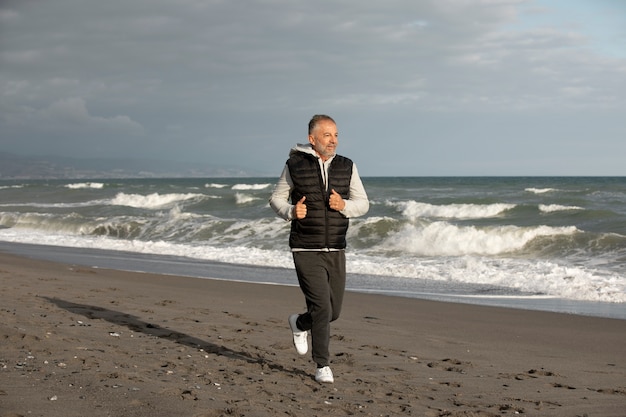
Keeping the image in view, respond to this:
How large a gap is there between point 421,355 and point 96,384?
2857 mm

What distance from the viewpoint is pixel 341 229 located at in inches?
187

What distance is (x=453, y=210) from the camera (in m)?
33.6

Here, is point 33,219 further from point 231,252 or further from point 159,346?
point 159,346

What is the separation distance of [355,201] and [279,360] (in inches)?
64.2

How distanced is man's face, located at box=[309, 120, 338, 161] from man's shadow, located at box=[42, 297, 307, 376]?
160cm

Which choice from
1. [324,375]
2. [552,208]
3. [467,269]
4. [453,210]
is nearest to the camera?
[324,375]

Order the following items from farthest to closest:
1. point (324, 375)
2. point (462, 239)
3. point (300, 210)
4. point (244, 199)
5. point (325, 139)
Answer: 1. point (244, 199)
2. point (462, 239)
3. point (324, 375)
4. point (325, 139)
5. point (300, 210)

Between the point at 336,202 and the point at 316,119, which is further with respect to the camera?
the point at 316,119

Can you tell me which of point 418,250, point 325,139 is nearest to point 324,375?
point 325,139

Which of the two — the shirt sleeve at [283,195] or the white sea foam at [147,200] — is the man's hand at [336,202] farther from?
the white sea foam at [147,200]

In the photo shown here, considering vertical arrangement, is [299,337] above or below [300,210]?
below

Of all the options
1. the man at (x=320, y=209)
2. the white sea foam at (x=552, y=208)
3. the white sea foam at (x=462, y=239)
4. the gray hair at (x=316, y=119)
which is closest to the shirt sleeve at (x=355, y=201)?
the man at (x=320, y=209)

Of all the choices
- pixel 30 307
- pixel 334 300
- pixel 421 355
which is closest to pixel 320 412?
pixel 334 300

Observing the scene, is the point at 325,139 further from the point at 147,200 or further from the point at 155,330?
the point at 147,200
